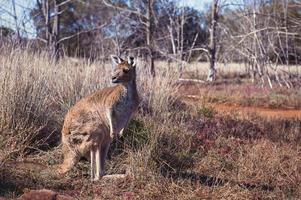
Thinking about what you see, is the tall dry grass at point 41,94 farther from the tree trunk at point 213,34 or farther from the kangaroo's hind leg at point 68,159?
the tree trunk at point 213,34

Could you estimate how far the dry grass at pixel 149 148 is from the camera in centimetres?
533

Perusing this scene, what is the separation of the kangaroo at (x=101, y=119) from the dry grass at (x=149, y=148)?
0.32m

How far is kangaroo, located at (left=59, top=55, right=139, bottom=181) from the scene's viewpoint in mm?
5355

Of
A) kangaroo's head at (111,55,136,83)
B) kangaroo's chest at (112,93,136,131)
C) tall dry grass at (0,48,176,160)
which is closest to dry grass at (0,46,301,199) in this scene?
tall dry grass at (0,48,176,160)

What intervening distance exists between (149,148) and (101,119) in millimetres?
970

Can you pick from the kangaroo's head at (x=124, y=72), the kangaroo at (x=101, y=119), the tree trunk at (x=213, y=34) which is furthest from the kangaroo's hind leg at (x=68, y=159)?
the tree trunk at (x=213, y=34)

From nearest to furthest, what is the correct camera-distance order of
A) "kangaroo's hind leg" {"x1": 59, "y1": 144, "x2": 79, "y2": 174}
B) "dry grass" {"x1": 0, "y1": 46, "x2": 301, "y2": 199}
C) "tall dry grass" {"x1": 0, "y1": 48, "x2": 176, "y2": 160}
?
"dry grass" {"x1": 0, "y1": 46, "x2": 301, "y2": 199} < "kangaroo's hind leg" {"x1": 59, "y1": 144, "x2": 79, "y2": 174} < "tall dry grass" {"x1": 0, "y1": 48, "x2": 176, "y2": 160}

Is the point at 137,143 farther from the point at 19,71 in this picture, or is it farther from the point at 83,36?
the point at 83,36

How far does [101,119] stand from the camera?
5.43m

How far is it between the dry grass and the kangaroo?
324mm

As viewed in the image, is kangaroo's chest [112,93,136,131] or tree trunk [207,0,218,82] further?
tree trunk [207,0,218,82]

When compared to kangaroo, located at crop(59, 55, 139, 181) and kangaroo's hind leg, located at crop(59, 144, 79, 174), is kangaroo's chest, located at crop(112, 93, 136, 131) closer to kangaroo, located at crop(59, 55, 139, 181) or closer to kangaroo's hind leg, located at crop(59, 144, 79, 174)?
kangaroo, located at crop(59, 55, 139, 181)

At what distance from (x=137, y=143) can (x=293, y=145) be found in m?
2.71

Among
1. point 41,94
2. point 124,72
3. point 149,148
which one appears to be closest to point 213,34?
point 41,94
